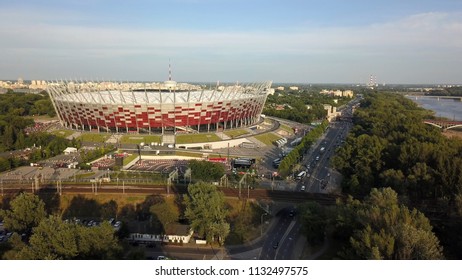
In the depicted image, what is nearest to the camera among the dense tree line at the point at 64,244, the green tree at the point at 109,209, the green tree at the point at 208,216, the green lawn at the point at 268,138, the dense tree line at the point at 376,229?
the dense tree line at the point at 376,229

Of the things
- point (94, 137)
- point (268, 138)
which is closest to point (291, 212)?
point (268, 138)

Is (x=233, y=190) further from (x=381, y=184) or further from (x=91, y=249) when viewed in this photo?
(x=91, y=249)

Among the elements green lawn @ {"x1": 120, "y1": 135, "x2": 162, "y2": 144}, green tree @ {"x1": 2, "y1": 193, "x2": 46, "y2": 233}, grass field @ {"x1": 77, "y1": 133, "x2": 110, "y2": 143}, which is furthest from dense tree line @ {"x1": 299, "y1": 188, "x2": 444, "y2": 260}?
grass field @ {"x1": 77, "y1": 133, "x2": 110, "y2": 143}

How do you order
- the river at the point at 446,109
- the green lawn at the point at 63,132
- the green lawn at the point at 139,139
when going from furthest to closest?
the river at the point at 446,109 < the green lawn at the point at 63,132 < the green lawn at the point at 139,139

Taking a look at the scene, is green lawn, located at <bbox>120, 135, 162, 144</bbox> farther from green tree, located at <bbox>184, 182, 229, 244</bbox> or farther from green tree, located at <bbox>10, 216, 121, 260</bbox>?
green tree, located at <bbox>10, 216, 121, 260</bbox>

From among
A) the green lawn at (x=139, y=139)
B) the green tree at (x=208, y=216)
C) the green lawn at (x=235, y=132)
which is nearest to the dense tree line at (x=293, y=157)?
the green lawn at (x=235, y=132)

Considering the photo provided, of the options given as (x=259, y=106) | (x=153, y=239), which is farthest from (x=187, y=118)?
(x=153, y=239)

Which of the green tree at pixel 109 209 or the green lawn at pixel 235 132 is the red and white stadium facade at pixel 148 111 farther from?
the green tree at pixel 109 209
